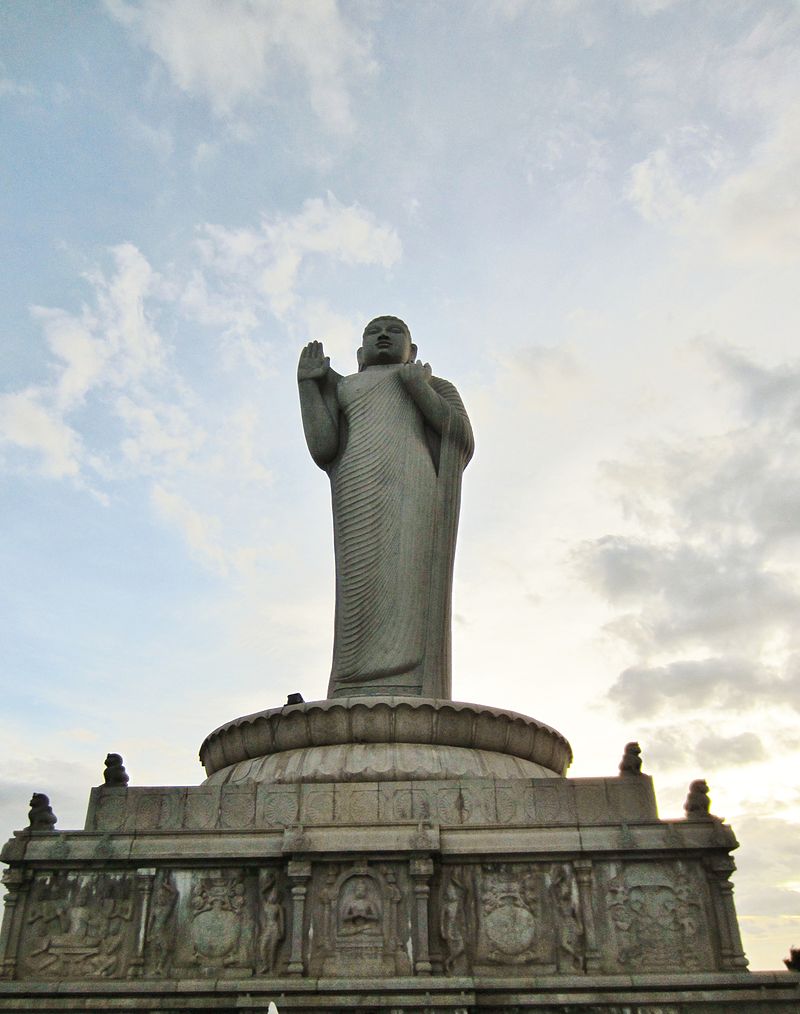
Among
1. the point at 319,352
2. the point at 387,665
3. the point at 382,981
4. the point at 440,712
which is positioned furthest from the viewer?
the point at 319,352

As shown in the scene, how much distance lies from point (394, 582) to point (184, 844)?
4313 mm

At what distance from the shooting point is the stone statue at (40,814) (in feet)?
31.7

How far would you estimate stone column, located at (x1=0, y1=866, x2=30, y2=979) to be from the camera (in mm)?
8938

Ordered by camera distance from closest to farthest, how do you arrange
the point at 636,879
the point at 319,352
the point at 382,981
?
the point at 382,981 → the point at 636,879 → the point at 319,352

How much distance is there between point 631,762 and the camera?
31.8ft

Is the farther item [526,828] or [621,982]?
[526,828]

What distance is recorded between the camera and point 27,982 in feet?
28.8

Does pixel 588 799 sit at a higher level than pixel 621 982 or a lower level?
higher

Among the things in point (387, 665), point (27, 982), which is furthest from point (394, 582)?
point (27, 982)

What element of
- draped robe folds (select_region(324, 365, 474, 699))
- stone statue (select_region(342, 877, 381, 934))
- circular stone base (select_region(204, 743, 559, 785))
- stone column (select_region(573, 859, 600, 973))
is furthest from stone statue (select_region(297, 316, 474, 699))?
stone column (select_region(573, 859, 600, 973))

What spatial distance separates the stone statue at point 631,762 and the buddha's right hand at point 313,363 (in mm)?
6882

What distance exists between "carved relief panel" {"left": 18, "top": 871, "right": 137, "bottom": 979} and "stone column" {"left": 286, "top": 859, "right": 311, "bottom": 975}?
1472 millimetres

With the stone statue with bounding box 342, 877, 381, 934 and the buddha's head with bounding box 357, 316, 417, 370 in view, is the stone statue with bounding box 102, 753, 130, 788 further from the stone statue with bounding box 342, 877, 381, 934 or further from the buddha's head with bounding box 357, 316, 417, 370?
the buddha's head with bounding box 357, 316, 417, 370

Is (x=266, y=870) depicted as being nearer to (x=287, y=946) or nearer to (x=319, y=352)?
(x=287, y=946)
